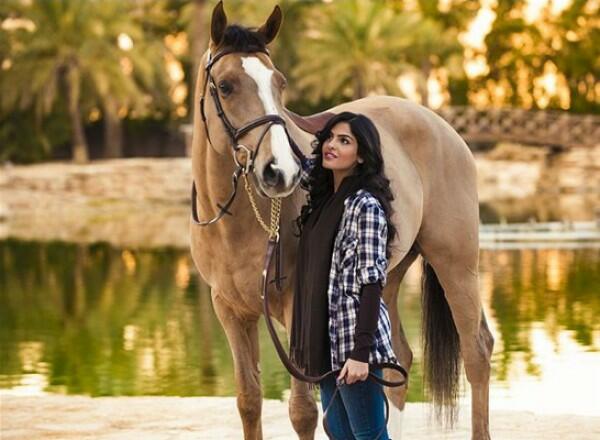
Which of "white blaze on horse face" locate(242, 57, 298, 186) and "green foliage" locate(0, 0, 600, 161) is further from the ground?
"green foliage" locate(0, 0, 600, 161)

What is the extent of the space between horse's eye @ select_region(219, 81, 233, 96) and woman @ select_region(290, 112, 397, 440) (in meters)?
0.67

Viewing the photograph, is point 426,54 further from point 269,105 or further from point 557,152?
point 269,105

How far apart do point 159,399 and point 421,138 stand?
8.91 feet

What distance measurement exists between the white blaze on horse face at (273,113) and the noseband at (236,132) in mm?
46

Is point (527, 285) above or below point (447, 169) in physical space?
below

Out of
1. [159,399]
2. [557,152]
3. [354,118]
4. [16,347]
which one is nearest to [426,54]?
[557,152]

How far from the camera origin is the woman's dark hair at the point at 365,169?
424 cm

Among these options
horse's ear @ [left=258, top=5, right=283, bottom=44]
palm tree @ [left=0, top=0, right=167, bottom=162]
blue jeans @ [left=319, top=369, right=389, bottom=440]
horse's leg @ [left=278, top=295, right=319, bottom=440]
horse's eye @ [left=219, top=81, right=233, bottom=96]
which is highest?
palm tree @ [left=0, top=0, right=167, bottom=162]

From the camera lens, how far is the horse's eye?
4.96 m

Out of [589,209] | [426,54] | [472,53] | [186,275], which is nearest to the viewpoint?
[186,275]

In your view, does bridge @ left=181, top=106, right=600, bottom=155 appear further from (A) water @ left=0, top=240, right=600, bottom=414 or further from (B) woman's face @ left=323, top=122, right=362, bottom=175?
(B) woman's face @ left=323, top=122, right=362, bottom=175

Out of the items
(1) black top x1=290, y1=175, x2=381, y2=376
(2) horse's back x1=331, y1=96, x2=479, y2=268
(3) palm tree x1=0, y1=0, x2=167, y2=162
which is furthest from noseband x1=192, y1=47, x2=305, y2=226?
(3) palm tree x1=0, y1=0, x2=167, y2=162

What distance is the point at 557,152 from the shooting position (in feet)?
162

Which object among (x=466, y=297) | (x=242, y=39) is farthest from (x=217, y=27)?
(x=466, y=297)
